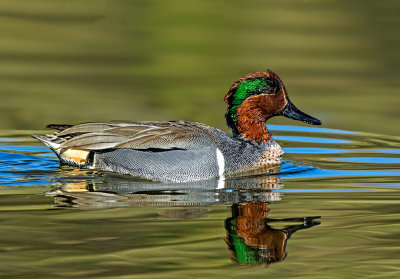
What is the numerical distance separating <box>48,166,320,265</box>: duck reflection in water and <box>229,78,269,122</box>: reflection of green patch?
37.2 inches

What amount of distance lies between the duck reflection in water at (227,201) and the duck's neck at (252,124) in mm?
531

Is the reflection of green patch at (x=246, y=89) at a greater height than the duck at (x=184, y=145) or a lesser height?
greater

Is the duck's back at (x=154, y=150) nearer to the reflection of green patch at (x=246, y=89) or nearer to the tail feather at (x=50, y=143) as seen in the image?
the tail feather at (x=50, y=143)

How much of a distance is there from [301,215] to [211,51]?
10096mm

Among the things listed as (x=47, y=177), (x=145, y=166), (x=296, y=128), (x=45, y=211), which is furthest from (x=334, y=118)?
(x=45, y=211)

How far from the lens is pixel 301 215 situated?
329 inches

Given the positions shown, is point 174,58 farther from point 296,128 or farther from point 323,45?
point 296,128

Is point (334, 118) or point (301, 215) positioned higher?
point (334, 118)

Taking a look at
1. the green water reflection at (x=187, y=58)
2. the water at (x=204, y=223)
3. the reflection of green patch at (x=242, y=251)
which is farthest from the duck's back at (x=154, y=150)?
the reflection of green patch at (x=242, y=251)

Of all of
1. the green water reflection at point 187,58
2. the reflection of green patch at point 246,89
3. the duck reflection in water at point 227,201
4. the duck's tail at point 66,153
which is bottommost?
the duck reflection in water at point 227,201

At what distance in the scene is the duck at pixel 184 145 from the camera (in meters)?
Answer: 10.3

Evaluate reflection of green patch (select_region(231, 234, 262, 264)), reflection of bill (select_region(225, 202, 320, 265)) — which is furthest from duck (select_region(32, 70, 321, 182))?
reflection of green patch (select_region(231, 234, 262, 264))

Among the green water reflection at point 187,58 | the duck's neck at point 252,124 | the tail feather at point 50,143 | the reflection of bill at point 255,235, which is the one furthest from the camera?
the green water reflection at point 187,58

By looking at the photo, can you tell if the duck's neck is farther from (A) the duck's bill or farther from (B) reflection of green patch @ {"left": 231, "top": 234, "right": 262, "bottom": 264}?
(B) reflection of green patch @ {"left": 231, "top": 234, "right": 262, "bottom": 264}
